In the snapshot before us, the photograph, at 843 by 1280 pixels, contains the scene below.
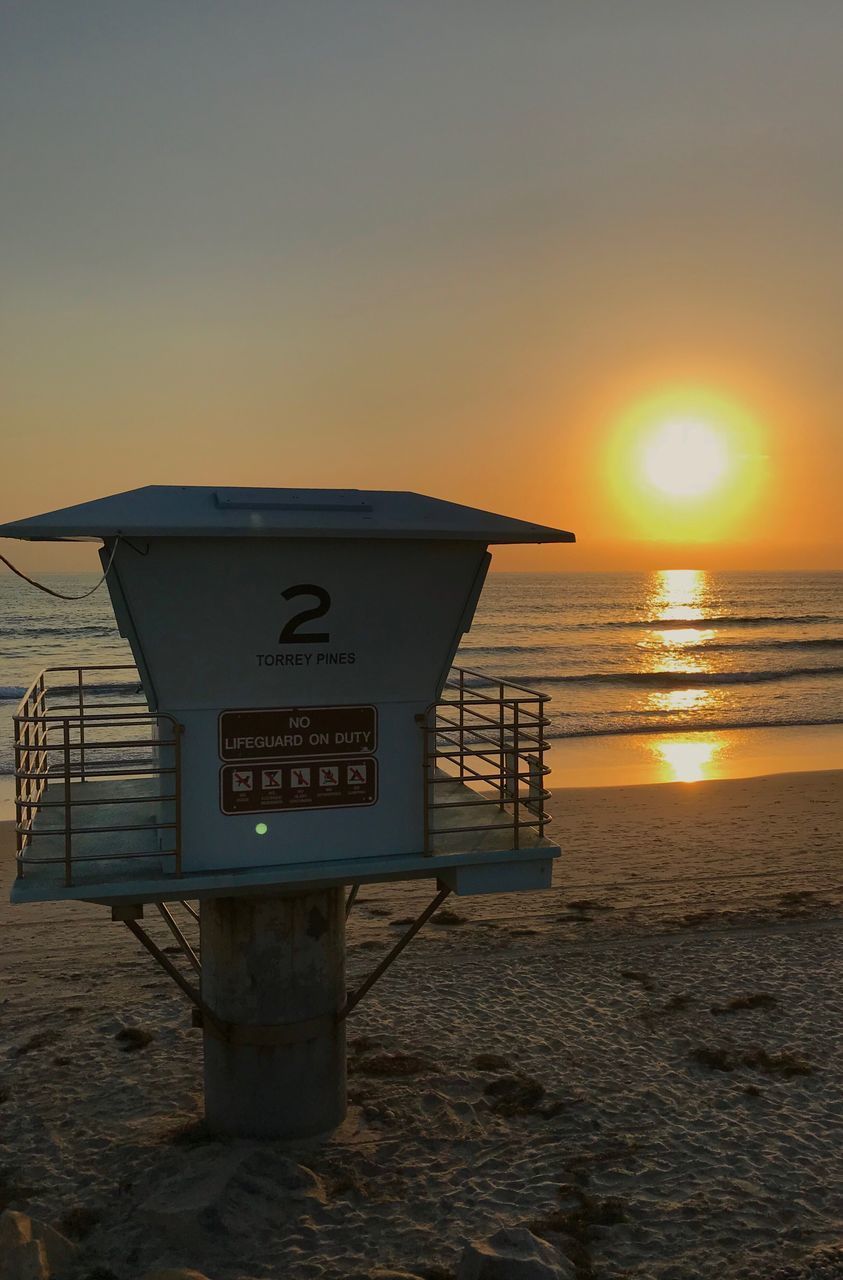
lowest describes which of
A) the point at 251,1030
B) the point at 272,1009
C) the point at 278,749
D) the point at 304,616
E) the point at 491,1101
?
the point at 491,1101

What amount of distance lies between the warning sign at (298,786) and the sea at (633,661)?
1905 centimetres

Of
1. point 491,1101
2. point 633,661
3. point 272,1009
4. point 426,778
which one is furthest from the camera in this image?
point 633,661

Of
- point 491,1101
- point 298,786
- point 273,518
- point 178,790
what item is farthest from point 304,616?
point 491,1101

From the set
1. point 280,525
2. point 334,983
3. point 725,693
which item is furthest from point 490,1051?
point 725,693

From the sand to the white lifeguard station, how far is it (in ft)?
2.93

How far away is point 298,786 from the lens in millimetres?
7531

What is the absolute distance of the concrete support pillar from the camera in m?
7.88

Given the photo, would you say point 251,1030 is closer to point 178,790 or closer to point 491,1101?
point 178,790

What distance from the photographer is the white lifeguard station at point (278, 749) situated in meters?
7.05

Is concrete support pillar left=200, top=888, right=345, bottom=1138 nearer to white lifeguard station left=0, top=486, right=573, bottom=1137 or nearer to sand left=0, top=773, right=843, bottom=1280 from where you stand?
white lifeguard station left=0, top=486, right=573, bottom=1137

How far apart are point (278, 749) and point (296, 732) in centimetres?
18

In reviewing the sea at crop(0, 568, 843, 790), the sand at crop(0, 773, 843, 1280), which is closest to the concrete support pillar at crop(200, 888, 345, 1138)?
the sand at crop(0, 773, 843, 1280)

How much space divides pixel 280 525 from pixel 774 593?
471 ft

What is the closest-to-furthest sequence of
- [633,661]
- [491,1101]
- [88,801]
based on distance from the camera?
[88,801] → [491,1101] → [633,661]
